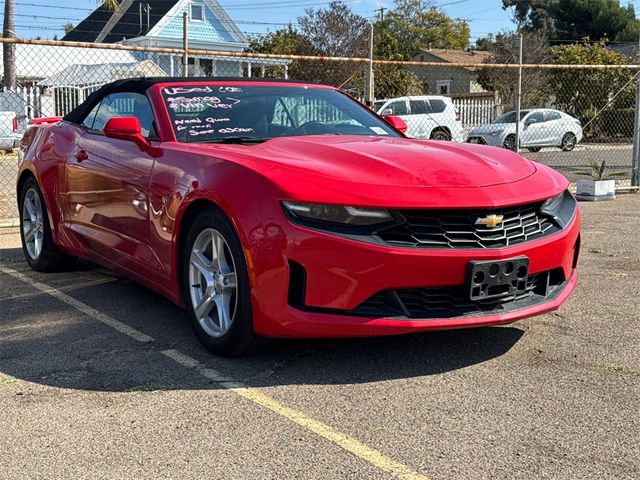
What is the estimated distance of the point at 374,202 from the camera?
11.7 feet

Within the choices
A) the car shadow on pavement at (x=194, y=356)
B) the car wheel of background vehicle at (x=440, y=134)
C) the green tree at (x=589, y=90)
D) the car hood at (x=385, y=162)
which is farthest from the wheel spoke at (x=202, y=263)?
the green tree at (x=589, y=90)

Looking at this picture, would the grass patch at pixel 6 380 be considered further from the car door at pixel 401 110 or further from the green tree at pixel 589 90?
the green tree at pixel 589 90

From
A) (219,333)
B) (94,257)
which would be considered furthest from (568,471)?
(94,257)

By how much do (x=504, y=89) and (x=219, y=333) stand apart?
27566 millimetres

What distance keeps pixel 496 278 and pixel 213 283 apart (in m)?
1.44

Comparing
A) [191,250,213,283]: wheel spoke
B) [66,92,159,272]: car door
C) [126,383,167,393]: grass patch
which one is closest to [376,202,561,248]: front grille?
[191,250,213,283]: wheel spoke

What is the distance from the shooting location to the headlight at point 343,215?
358cm

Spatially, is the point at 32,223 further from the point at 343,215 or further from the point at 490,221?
the point at 490,221

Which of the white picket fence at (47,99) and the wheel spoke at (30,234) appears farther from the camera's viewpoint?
the white picket fence at (47,99)

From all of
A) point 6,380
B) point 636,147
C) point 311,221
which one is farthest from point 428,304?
point 636,147

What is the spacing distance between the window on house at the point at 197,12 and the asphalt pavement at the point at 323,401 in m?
38.5

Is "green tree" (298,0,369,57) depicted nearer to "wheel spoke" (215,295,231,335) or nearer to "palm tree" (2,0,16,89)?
"palm tree" (2,0,16,89)

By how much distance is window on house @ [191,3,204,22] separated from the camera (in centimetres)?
4119

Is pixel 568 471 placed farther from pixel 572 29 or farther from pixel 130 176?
pixel 572 29
